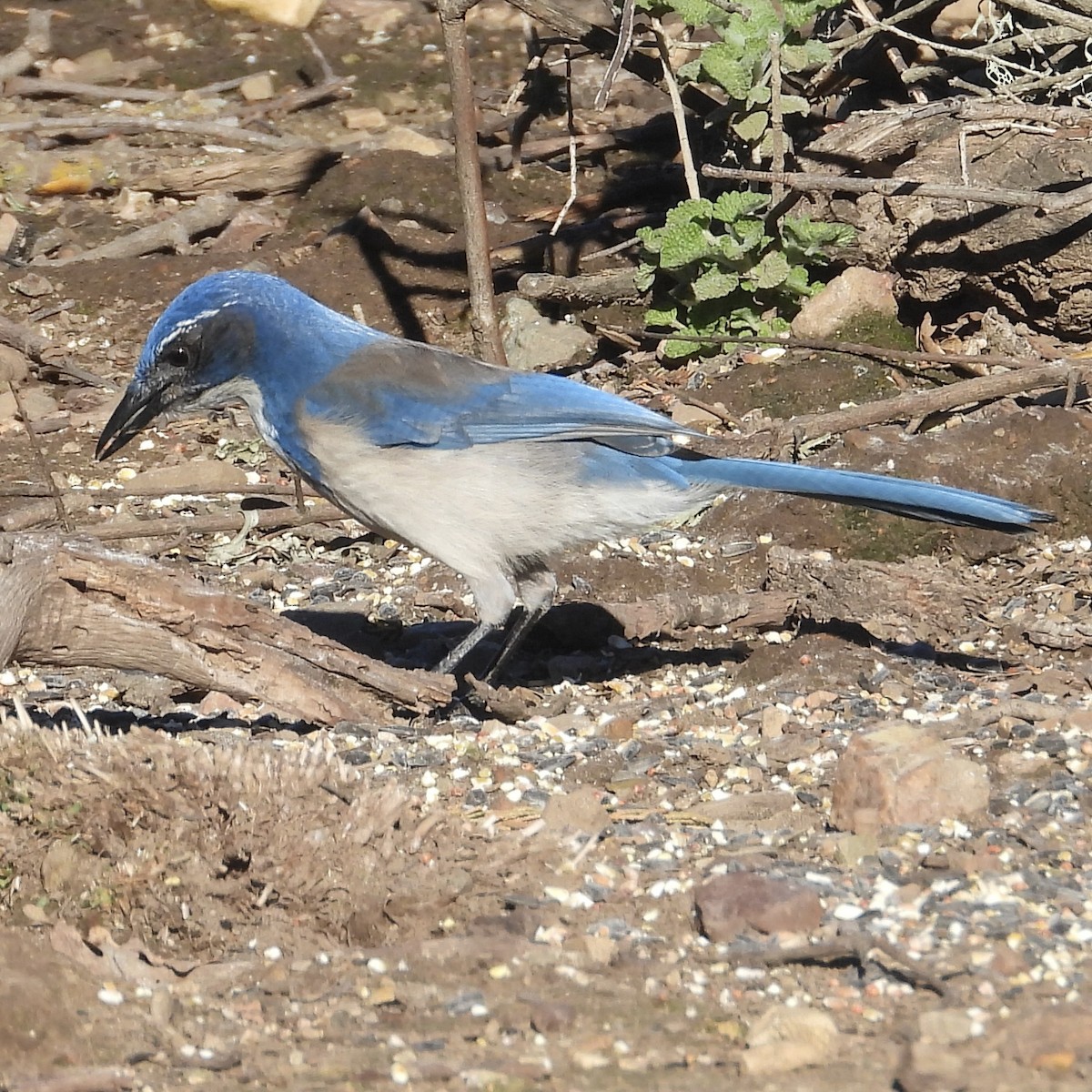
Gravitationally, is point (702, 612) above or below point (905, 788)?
below

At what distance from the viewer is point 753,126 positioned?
6992mm

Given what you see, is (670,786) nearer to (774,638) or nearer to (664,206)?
(774,638)

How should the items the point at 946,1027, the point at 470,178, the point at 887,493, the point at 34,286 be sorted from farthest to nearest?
the point at 34,286 → the point at 470,178 → the point at 887,493 → the point at 946,1027

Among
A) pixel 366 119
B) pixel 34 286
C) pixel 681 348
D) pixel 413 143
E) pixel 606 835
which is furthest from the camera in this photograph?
pixel 366 119

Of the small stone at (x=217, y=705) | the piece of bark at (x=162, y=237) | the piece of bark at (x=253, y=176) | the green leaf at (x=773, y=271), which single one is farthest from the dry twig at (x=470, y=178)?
the piece of bark at (x=253, y=176)

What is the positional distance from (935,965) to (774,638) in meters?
2.05

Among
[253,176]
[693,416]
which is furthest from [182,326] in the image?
[253,176]

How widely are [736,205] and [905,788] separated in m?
3.65

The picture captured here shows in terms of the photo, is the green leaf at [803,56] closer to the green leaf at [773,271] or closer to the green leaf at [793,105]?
the green leaf at [793,105]

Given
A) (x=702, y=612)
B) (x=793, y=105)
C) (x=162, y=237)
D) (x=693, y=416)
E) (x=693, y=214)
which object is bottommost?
(x=693, y=416)

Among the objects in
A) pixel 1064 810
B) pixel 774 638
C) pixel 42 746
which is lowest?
pixel 774 638

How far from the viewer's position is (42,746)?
11.6 ft

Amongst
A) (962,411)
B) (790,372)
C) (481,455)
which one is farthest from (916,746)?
(790,372)

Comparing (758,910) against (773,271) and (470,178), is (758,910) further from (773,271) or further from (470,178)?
(773,271)
